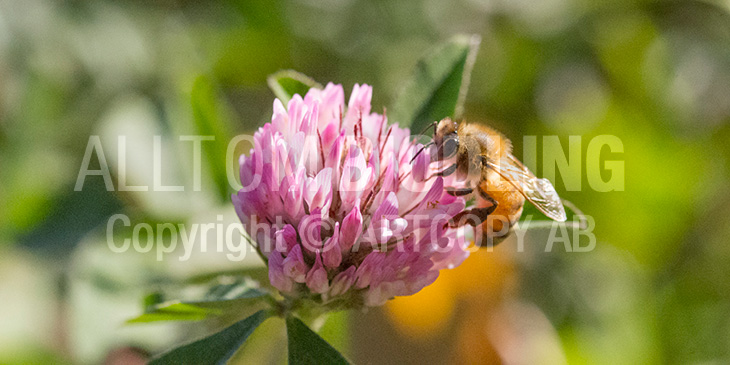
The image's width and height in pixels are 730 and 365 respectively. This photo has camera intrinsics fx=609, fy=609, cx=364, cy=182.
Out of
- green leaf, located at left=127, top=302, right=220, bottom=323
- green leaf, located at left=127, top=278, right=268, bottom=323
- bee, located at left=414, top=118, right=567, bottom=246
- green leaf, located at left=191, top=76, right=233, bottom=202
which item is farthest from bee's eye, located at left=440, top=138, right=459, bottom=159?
green leaf, located at left=191, top=76, right=233, bottom=202

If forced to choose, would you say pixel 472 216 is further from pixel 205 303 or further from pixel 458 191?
pixel 205 303

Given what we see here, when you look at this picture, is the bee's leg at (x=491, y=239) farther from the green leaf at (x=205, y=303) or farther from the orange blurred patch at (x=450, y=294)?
the orange blurred patch at (x=450, y=294)

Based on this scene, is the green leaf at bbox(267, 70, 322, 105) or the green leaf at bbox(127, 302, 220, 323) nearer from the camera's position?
the green leaf at bbox(127, 302, 220, 323)

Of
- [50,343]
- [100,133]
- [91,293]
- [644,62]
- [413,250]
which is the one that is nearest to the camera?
[413,250]

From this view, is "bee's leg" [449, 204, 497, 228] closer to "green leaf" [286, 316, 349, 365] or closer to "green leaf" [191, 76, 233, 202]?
"green leaf" [286, 316, 349, 365]

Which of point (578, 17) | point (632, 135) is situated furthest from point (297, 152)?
point (578, 17)

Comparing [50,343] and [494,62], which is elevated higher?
[494,62]

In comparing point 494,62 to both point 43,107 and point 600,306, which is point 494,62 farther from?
point 43,107
